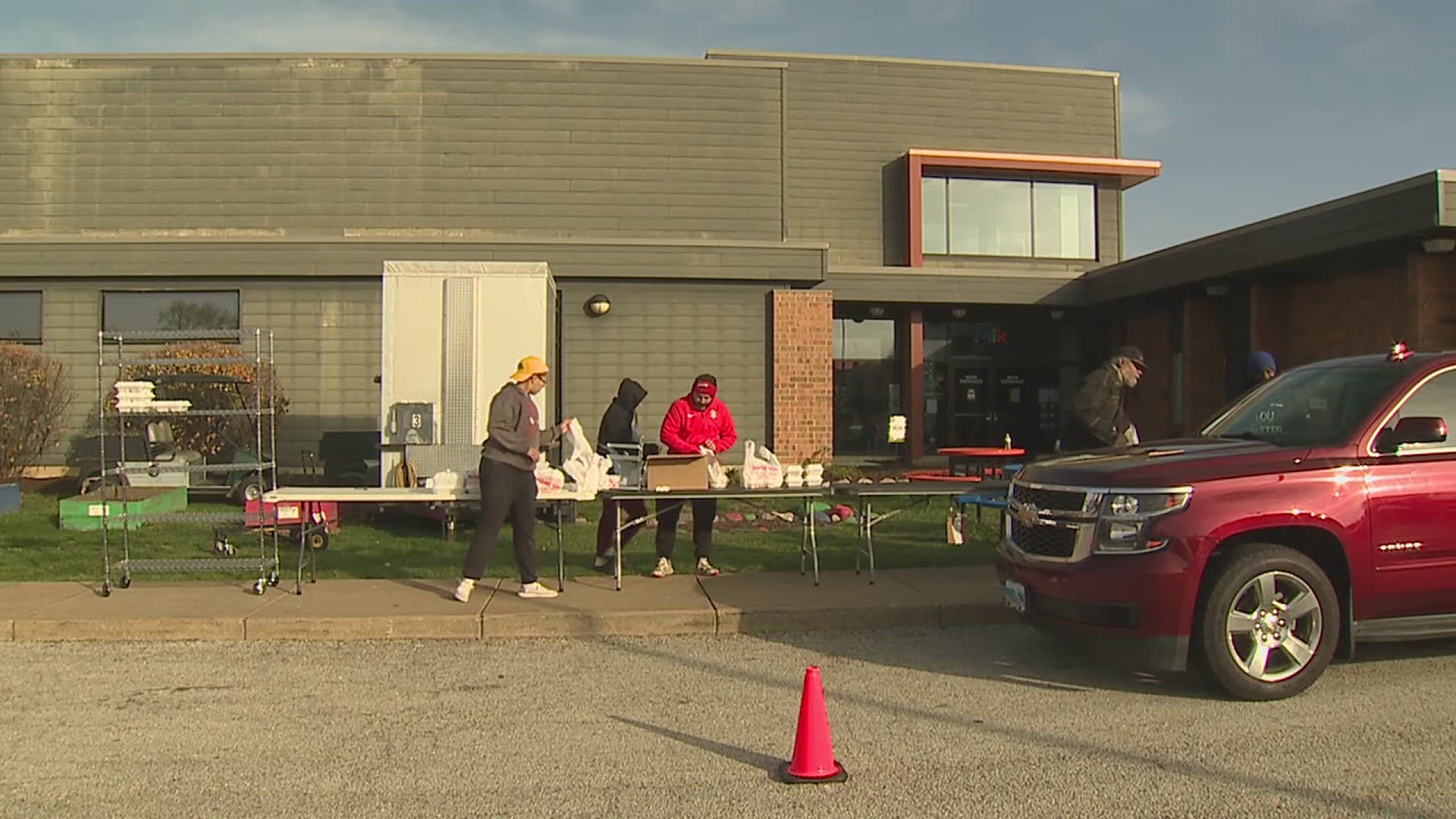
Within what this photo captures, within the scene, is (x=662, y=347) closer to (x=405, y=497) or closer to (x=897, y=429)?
(x=897, y=429)

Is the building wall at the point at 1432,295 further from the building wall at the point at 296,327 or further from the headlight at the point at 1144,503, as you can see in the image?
the building wall at the point at 296,327

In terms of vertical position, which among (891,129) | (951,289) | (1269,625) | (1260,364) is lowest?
(1269,625)

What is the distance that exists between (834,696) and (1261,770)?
7.24ft

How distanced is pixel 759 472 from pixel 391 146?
12.9 meters

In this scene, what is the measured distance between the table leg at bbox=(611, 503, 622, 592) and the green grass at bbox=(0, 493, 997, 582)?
34 cm

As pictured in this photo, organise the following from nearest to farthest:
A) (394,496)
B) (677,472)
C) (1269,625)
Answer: (1269,625)
(677,472)
(394,496)

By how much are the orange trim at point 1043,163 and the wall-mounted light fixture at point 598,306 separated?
331 inches

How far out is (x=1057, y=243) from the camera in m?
23.8

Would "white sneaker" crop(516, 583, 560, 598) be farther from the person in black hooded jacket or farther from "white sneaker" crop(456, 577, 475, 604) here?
the person in black hooded jacket

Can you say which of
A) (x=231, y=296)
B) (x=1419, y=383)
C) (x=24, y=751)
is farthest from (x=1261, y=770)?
(x=231, y=296)

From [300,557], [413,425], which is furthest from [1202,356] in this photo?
[300,557]

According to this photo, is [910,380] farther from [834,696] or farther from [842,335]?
[834,696]

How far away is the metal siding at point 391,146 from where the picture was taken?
18.9 meters

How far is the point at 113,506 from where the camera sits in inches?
482
